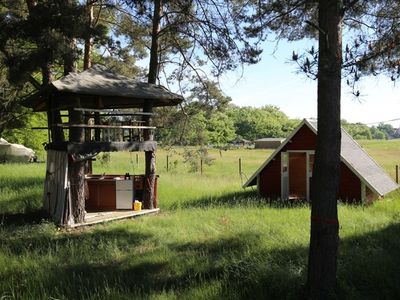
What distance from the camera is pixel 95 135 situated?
621 inches

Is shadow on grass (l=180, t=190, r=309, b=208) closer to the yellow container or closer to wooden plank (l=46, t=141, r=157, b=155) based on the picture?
the yellow container

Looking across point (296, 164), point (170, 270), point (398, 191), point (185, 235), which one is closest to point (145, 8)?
point (185, 235)

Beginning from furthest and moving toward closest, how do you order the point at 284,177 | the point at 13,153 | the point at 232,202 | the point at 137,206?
the point at 13,153 → the point at 284,177 → the point at 232,202 → the point at 137,206

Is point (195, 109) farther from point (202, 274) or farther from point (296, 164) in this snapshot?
point (202, 274)

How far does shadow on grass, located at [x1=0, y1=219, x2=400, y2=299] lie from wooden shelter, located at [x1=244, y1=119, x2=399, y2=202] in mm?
7687

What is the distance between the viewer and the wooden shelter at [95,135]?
14.0m

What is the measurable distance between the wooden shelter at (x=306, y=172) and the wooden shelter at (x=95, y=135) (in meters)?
6.51

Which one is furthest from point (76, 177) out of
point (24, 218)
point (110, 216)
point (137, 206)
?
point (137, 206)

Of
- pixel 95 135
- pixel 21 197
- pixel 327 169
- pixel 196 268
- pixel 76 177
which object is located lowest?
pixel 196 268

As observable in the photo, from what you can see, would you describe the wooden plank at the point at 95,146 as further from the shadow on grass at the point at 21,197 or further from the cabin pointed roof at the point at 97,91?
the shadow on grass at the point at 21,197

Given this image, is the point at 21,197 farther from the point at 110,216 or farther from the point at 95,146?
the point at 95,146

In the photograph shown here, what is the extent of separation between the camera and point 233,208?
16.2 m

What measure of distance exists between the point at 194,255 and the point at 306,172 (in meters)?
12.9

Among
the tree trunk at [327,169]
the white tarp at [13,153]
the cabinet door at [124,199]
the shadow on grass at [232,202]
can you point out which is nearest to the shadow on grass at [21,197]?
the cabinet door at [124,199]
